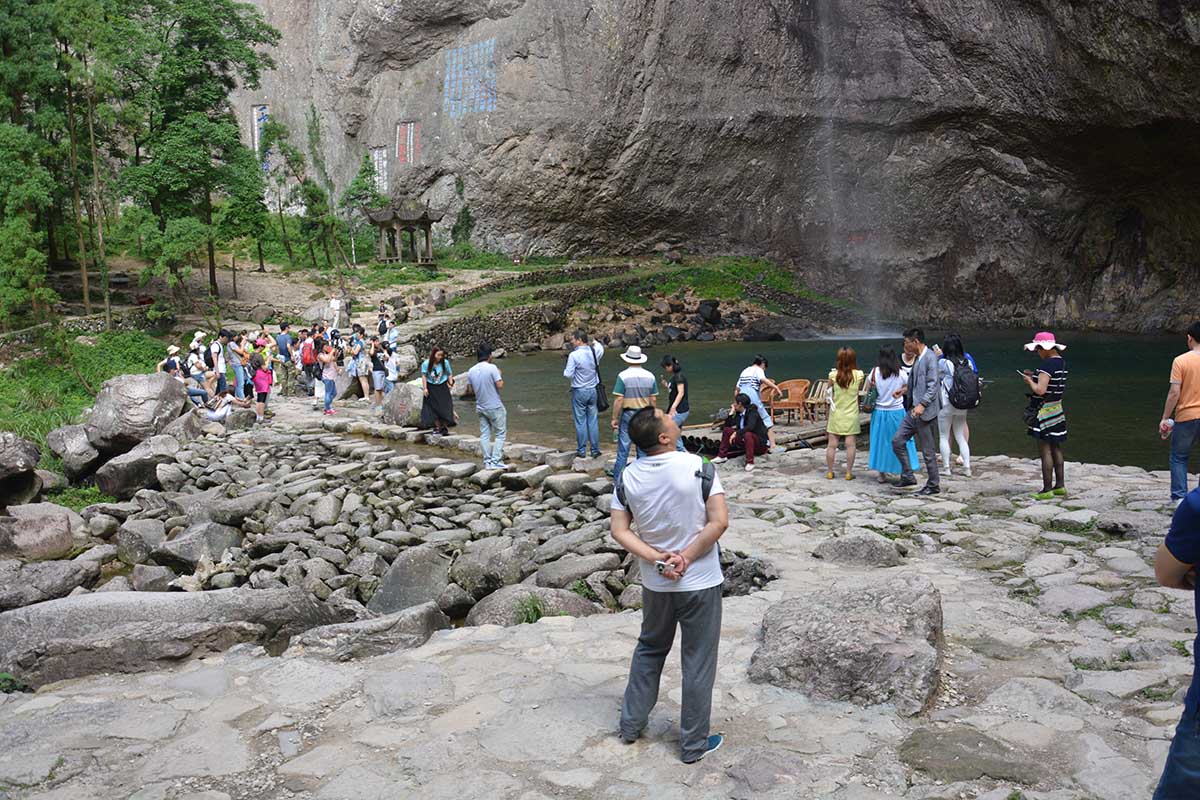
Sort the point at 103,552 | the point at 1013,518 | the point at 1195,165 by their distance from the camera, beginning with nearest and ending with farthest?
1. the point at 1013,518
2. the point at 103,552
3. the point at 1195,165

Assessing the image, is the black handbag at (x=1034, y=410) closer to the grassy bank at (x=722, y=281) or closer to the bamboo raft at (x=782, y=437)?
the bamboo raft at (x=782, y=437)

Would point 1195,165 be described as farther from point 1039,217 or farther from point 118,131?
point 118,131

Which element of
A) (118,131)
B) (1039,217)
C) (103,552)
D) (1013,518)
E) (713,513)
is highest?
(118,131)

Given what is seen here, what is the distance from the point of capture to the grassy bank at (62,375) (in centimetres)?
1705

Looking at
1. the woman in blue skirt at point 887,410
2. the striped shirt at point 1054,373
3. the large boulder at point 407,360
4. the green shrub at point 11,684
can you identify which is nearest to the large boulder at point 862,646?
the striped shirt at point 1054,373

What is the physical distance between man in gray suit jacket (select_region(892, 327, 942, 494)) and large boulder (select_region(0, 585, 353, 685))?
19.8 ft

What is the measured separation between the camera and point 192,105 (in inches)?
1120

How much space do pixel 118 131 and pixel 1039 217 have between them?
→ 114 ft

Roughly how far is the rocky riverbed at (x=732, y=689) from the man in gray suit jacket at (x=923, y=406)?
122 centimetres

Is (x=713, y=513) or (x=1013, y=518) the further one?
(x=1013, y=518)

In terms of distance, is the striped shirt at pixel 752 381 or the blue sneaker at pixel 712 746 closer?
the blue sneaker at pixel 712 746

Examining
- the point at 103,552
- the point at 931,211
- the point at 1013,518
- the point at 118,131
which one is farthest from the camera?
A: the point at 931,211

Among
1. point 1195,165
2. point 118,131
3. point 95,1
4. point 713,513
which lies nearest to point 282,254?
point 118,131

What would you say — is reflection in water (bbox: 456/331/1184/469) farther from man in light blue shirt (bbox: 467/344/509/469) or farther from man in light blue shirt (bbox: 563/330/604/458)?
man in light blue shirt (bbox: 467/344/509/469)
